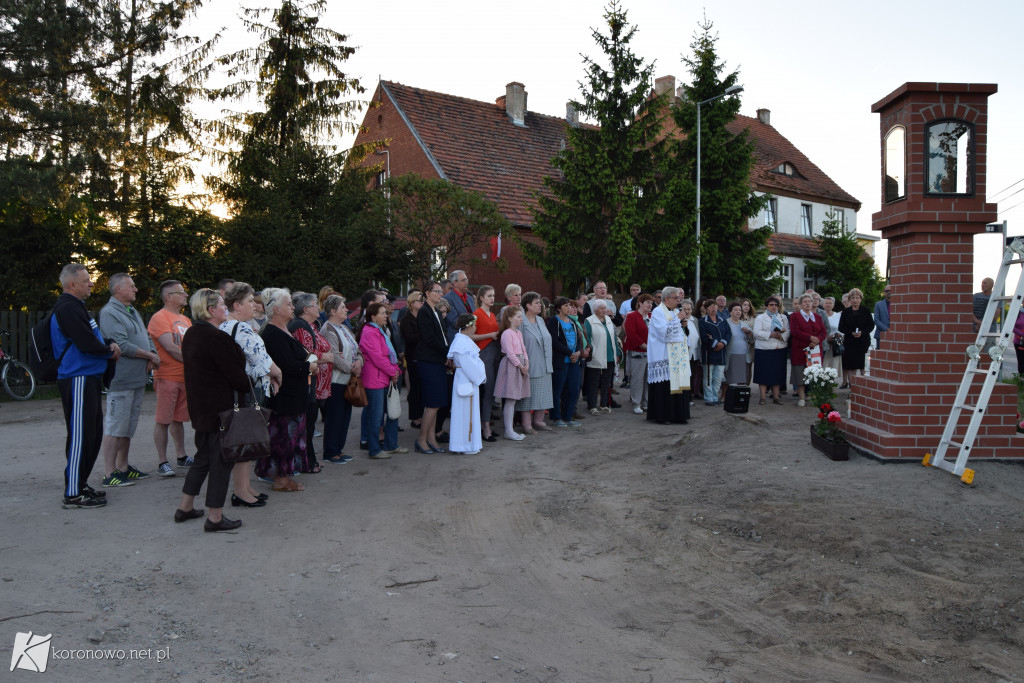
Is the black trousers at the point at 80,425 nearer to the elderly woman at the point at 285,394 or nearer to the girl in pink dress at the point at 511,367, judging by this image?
the elderly woman at the point at 285,394

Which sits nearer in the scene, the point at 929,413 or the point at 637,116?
the point at 929,413

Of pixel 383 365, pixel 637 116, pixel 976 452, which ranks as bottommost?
pixel 976 452

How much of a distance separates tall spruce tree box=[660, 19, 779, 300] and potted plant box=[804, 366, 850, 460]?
18.8 m

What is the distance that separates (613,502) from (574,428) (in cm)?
403

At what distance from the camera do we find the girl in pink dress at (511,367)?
9.67 metres

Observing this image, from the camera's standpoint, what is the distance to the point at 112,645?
3971mm

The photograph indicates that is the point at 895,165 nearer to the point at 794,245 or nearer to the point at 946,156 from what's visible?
the point at 946,156

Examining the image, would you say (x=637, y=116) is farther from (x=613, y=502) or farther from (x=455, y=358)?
(x=613, y=502)

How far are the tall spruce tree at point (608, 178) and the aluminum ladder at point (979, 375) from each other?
14.9m

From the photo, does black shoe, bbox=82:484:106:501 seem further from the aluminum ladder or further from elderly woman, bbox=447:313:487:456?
the aluminum ladder

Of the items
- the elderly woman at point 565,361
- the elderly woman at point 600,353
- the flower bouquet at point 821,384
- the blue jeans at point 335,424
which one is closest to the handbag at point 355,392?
the blue jeans at point 335,424

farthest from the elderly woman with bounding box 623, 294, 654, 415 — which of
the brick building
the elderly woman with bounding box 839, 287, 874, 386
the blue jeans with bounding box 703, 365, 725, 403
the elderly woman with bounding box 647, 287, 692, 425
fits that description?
the brick building

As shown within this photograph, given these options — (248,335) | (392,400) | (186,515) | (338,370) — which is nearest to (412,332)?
(392,400)

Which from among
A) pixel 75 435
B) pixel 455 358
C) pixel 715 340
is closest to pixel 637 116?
pixel 715 340
